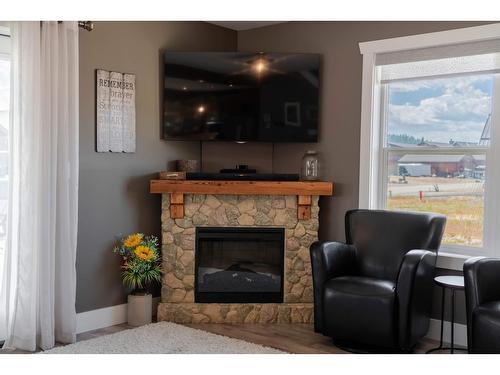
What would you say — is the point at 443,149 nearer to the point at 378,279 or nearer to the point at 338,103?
the point at 338,103

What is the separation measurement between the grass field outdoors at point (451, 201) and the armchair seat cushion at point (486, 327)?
1.10 metres

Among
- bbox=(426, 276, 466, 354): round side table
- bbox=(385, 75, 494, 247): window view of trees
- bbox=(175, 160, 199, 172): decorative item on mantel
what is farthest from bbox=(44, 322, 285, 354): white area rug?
bbox=(385, 75, 494, 247): window view of trees

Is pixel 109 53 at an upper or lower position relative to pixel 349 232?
upper

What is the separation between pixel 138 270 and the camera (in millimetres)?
4148

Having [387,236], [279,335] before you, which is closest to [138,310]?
[279,335]

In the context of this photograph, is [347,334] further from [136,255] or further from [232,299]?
[136,255]

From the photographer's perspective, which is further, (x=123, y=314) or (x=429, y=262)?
(x=123, y=314)

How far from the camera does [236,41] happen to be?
5.17 metres

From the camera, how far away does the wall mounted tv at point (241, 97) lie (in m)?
4.49

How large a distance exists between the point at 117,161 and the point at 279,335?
1.79 meters

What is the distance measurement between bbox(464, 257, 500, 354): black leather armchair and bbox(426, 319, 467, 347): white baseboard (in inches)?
36.3

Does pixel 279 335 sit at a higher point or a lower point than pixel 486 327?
lower
